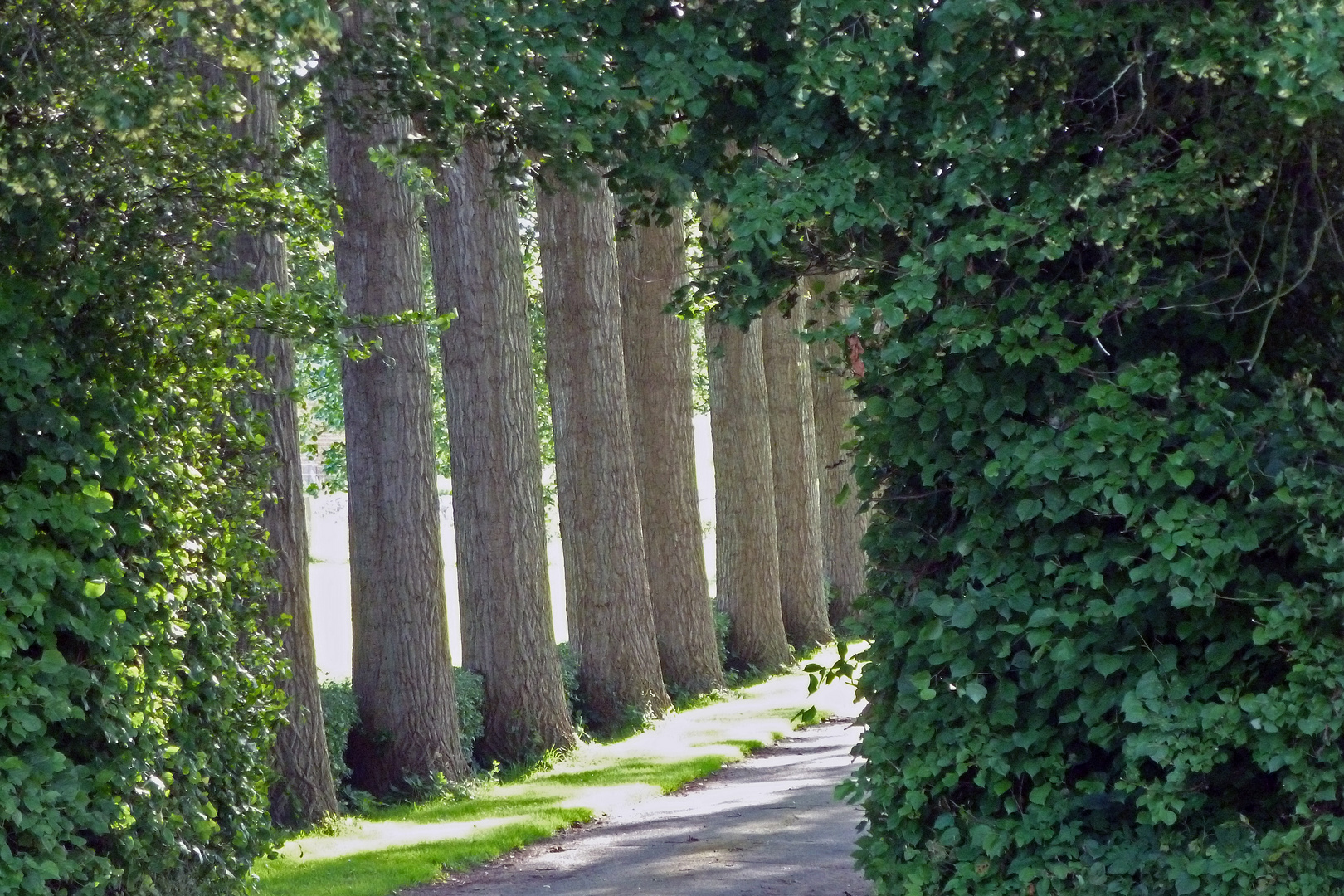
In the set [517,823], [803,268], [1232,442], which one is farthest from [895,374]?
[517,823]

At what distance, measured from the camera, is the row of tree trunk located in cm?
1199

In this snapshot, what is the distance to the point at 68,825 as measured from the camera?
604cm

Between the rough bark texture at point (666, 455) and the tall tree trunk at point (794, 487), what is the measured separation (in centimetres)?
359

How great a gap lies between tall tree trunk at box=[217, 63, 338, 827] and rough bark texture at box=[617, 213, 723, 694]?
325 inches

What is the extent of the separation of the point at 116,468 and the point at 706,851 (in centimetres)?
598

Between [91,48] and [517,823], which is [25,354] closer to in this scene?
[91,48]

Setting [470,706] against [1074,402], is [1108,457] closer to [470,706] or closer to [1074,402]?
[1074,402]

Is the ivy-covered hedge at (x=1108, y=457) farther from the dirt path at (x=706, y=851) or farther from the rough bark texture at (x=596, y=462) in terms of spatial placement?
the rough bark texture at (x=596, y=462)

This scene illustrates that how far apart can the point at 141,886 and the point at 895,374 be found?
4.04 meters

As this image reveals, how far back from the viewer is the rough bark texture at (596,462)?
17.3 m

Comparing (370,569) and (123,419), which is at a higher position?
(123,419)

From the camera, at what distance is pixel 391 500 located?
1355cm

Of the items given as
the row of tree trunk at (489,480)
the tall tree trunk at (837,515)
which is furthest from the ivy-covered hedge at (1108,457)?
the tall tree trunk at (837,515)

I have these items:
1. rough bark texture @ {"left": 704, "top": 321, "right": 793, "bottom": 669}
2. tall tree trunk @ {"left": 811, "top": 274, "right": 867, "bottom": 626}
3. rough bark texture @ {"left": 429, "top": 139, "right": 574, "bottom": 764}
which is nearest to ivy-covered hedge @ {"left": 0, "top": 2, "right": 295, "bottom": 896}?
rough bark texture @ {"left": 429, "top": 139, "right": 574, "bottom": 764}
